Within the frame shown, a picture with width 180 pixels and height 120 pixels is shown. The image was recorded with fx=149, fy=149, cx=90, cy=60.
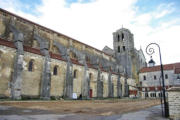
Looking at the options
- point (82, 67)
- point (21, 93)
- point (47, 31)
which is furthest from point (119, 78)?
point (21, 93)

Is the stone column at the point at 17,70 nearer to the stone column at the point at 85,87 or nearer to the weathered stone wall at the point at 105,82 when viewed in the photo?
the stone column at the point at 85,87

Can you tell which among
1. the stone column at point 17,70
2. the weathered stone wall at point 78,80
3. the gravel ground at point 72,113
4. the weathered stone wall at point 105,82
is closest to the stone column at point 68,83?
the weathered stone wall at point 78,80

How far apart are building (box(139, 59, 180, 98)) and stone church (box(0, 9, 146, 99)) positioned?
541 inches

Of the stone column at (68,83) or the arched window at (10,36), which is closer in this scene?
the arched window at (10,36)

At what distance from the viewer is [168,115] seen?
9.00 meters

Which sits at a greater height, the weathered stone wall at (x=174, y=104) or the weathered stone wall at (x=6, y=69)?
the weathered stone wall at (x=6, y=69)

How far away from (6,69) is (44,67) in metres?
5.31

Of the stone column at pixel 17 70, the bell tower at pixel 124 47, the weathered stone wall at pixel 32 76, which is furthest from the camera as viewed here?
the bell tower at pixel 124 47

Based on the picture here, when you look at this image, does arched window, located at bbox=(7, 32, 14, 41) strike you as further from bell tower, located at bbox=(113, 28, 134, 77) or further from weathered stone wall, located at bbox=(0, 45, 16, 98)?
bell tower, located at bbox=(113, 28, 134, 77)

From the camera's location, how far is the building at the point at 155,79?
148 feet

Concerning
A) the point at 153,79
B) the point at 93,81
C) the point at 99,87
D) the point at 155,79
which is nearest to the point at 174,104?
the point at 93,81

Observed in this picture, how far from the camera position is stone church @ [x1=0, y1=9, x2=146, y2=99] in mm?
18703

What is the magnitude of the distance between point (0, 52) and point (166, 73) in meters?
45.5

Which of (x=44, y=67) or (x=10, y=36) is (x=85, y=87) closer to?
(x=44, y=67)
